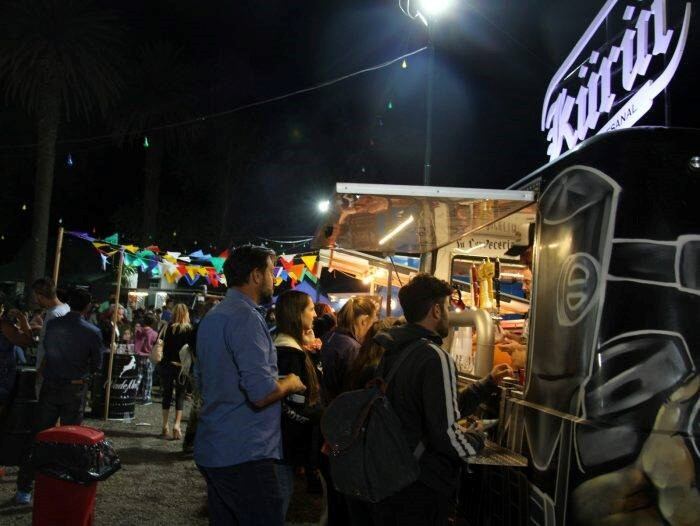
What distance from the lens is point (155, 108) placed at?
24.8 m

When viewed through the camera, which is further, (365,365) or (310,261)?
(310,261)

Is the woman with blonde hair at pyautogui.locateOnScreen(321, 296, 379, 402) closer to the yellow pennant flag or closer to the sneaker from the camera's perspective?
the sneaker

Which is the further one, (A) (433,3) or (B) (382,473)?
(A) (433,3)

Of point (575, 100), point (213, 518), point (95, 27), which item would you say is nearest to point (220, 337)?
point (213, 518)

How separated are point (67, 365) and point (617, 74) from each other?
227 inches

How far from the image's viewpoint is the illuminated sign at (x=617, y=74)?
5.13 meters

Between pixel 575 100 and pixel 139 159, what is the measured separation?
30.4 meters

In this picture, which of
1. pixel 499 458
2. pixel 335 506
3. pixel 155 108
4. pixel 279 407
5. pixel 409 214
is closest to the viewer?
pixel 279 407

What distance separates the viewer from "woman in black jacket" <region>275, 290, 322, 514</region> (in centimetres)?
416

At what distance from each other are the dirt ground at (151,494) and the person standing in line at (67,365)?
701mm

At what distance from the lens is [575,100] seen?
6.84 meters

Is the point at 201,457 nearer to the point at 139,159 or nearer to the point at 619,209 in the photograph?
the point at 619,209

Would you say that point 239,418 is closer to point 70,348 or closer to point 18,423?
point 70,348

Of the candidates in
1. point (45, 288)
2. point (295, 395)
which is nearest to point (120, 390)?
point (45, 288)
